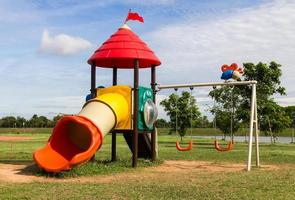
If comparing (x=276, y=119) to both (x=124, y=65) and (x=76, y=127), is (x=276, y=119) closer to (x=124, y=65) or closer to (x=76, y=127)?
(x=124, y=65)

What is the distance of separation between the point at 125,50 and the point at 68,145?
12.0 ft

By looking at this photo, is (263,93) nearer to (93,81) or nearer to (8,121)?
(93,81)

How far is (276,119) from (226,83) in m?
18.7

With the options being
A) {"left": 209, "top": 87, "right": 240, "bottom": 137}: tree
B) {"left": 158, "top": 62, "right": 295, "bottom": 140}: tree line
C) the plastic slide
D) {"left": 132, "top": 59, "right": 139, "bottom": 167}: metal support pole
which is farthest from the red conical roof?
{"left": 158, "top": 62, "right": 295, "bottom": 140}: tree line

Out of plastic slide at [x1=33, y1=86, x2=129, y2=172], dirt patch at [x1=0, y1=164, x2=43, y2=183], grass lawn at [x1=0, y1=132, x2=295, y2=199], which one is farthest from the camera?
plastic slide at [x1=33, y1=86, x2=129, y2=172]

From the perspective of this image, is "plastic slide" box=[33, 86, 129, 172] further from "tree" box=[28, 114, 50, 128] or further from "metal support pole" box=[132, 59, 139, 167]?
"tree" box=[28, 114, 50, 128]

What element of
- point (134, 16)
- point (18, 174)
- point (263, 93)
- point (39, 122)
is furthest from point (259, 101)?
point (39, 122)

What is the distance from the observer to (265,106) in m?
32.1

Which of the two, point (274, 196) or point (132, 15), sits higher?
point (132, 15)

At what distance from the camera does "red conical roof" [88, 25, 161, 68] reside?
579 inches

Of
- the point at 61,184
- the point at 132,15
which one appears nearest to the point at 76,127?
the point at 61,184

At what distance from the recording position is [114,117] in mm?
13570

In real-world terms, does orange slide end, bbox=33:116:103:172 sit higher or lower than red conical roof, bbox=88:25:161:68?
lower

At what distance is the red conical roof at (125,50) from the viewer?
48.3ft
